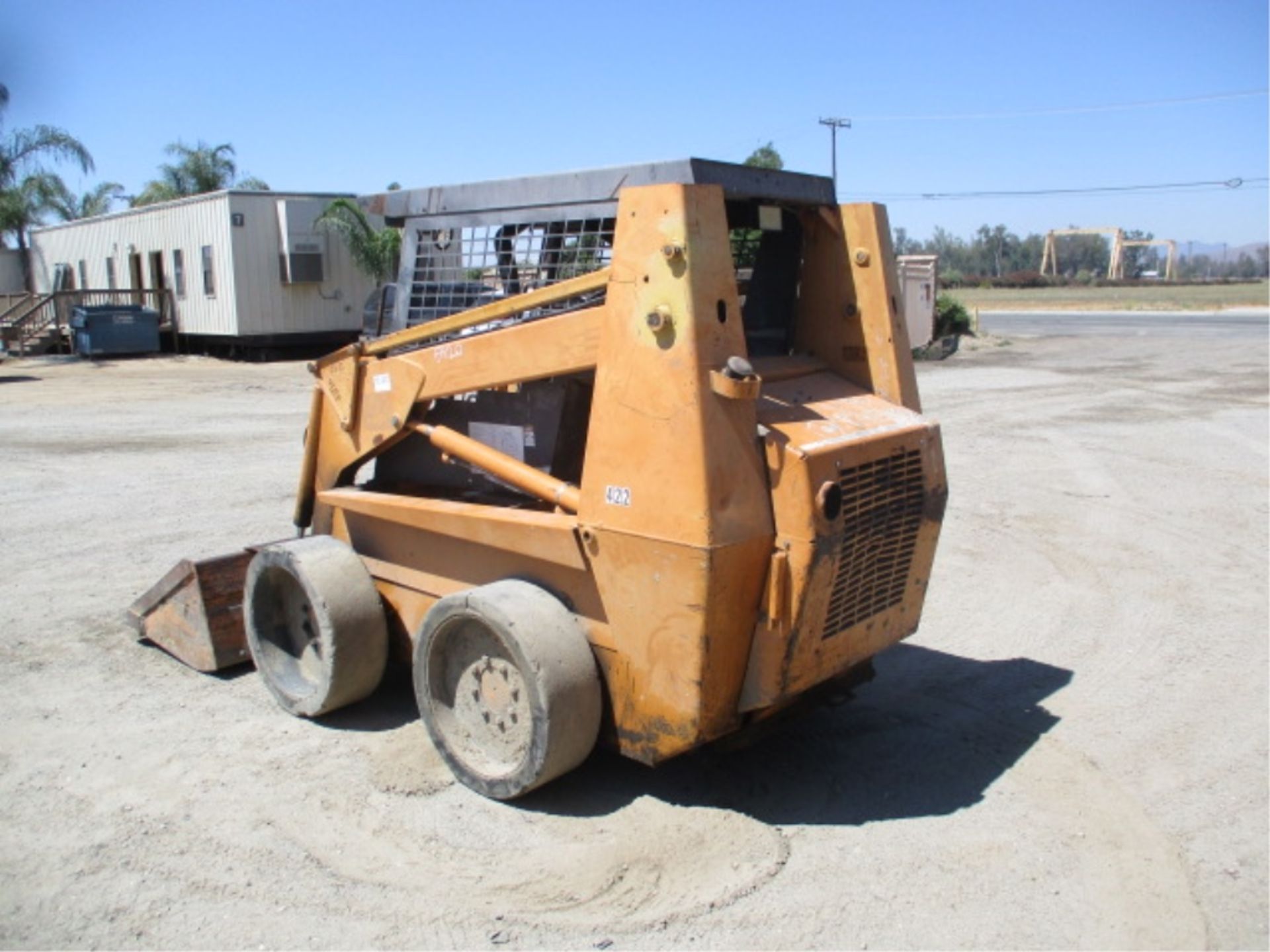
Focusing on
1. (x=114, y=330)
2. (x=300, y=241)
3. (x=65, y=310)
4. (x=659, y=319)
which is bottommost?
(x=114, y=330)

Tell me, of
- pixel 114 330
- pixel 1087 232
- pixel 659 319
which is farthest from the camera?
pixel 1087 232

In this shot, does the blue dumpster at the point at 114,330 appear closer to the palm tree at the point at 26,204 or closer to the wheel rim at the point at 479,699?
the palm tree at the point at 26,204

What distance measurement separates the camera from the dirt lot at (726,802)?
11.9 ft

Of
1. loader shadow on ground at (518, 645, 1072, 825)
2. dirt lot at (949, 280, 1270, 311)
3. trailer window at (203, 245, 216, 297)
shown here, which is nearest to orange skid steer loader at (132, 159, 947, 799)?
loader shadow on ground at (518, 645, 1072, 825)

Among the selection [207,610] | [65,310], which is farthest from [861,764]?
[65,310]

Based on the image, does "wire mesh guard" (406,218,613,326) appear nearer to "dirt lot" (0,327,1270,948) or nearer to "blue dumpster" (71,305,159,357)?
"dirt lot" (0,327,1270,948)

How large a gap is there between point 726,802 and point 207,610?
2878 mm

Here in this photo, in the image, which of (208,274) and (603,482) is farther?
(208,274)

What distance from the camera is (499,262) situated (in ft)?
16.6

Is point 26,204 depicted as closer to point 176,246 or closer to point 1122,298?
point 176,246

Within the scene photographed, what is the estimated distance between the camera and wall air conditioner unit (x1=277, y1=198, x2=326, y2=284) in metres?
23.4

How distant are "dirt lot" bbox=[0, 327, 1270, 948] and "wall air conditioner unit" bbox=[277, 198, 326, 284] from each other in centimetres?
1643

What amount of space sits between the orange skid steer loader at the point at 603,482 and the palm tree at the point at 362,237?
18.4 metres

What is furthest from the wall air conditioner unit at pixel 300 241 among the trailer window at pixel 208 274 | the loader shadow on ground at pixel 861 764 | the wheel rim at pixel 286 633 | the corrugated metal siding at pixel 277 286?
the loader shadow on ground at pixel 861 764
